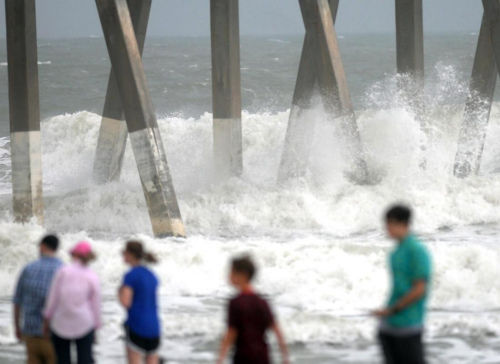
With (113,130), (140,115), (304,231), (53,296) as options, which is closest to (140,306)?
(53,296)

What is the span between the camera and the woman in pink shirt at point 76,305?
484cm

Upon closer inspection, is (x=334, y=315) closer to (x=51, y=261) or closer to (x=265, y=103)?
(x=51, y=261)

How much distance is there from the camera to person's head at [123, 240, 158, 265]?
4.90 m

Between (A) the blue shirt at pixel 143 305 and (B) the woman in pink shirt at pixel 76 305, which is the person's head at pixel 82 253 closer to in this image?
(B) the woman in pink shirt at pixel 76 305

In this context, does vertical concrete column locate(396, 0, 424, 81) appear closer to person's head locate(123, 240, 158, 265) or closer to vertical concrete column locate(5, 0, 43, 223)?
vertical concrete column locate(5, 0, 43, 223)

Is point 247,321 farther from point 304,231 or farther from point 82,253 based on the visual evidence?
point 304,231

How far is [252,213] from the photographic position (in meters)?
13.0

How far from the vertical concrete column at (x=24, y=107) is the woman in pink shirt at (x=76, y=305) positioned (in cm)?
638

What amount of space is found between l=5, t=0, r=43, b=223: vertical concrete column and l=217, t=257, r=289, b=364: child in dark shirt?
7.15m

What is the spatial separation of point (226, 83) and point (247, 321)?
29.4 ft

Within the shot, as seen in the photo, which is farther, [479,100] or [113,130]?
[113,130]

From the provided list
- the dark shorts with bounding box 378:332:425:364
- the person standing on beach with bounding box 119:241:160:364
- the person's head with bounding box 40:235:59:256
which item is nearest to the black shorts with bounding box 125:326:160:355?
the person standing on beach with bounding box 119:241:160:364

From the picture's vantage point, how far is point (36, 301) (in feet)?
16.6

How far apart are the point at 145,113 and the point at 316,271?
2823mm
